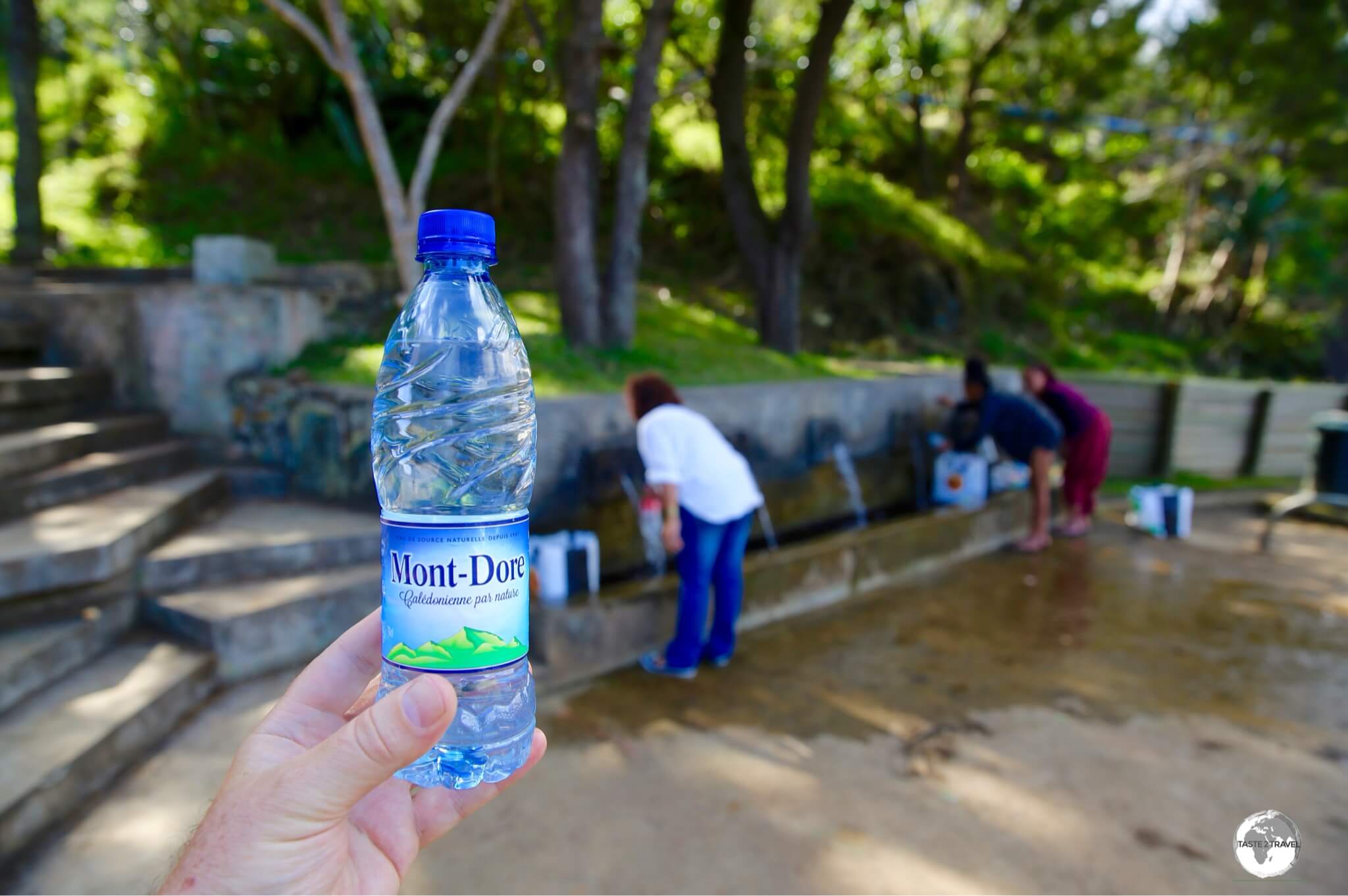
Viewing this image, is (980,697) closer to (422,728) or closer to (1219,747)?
(1219,747)

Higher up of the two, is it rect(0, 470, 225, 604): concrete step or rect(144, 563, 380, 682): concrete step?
rect(0, 470, 225, 604): concrete step

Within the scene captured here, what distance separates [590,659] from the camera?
489cm

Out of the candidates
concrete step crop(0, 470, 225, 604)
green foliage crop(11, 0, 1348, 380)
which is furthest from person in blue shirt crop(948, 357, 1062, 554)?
concrete step crop(0, 470, 225, 604)

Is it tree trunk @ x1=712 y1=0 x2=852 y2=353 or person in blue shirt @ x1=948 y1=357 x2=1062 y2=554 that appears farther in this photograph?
tree trunk @ x1=712 y1=0 x2=852 y2=353

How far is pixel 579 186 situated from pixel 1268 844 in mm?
6537

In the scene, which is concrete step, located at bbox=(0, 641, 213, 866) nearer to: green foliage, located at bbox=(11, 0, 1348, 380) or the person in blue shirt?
green foliage, located at bbox=(11, 0, 1348, 380)

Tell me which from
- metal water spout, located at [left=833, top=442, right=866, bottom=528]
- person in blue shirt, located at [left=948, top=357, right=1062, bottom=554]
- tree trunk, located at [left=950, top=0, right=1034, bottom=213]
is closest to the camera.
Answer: metal water spout, located at [left=833, top=442, right=866, bottom=528]

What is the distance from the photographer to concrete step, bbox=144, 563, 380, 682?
4184mm

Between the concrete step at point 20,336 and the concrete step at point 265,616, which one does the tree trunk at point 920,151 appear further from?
the concrete step at point 265,616

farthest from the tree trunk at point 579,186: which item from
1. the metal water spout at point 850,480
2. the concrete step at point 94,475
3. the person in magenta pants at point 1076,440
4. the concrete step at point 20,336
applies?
the person in magenta pants at point 1076,440

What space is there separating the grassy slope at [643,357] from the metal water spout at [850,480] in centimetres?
85

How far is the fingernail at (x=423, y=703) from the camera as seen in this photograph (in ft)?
4.19

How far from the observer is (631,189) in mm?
7730

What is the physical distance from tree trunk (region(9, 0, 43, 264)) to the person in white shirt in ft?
30.6
